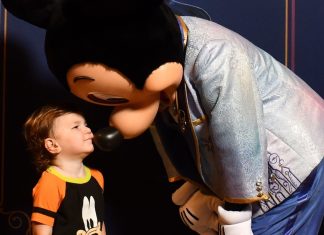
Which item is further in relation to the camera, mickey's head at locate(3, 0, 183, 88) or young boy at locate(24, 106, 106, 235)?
young boy at locate(24, 106, 106, 235)

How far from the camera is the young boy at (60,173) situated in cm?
114

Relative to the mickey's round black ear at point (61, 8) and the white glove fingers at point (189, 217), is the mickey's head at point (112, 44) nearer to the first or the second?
the mickey's round black ear at point (61, 8)

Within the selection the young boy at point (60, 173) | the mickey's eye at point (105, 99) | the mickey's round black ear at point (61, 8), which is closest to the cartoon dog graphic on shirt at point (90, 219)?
the young boy at point (60, 173)

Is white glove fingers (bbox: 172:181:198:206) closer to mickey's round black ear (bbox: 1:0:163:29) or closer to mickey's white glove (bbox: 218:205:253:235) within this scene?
mickey's white glove (bbox: 218:205:253:235)

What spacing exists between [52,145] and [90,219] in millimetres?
179

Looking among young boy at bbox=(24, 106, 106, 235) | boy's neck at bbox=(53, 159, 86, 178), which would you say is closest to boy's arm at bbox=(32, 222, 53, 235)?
young boy at bbox=(24, 106, 106, 235)

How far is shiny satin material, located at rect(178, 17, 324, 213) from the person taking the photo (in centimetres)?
102

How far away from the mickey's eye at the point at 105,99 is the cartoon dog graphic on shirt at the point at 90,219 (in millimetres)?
238

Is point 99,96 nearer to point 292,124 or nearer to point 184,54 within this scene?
point 184,54

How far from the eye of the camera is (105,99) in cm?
105

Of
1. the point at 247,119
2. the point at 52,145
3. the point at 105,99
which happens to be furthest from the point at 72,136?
the point at 247,119

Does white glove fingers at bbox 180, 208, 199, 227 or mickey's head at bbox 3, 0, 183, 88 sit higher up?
mickey's head at bbox 3, 0, 183, 88

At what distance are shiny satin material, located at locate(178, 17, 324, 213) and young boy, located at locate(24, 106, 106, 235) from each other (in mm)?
253

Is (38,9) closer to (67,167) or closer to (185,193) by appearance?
(67,167)
